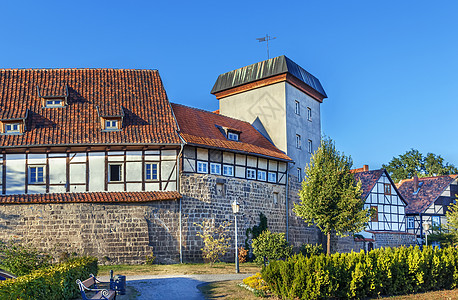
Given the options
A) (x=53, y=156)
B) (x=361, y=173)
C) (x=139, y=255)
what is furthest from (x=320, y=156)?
(x=361, y=173)

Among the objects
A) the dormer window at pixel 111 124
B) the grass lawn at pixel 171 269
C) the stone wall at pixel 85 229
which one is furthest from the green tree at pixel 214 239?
the dormer window at pixel 111 124

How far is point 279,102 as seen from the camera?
34438 mm

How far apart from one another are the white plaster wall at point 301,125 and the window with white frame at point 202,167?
26.0 ft

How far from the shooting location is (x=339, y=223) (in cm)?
2645

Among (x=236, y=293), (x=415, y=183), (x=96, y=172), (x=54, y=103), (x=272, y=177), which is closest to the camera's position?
(x=236, y=293)

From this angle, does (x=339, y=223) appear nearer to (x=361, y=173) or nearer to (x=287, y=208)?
(x=287, y=208)

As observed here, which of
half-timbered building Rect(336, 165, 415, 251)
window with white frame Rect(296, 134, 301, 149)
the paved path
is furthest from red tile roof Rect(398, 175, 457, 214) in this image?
the paved path

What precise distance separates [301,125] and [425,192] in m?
21.3

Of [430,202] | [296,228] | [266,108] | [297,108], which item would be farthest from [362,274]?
[430,202]

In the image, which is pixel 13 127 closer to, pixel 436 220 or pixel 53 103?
pixel 53 103

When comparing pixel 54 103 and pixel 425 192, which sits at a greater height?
pixel 54 103

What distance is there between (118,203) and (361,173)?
87.0ft

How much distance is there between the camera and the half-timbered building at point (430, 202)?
48156 mm

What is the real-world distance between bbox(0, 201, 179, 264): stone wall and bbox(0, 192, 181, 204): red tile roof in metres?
0.30
